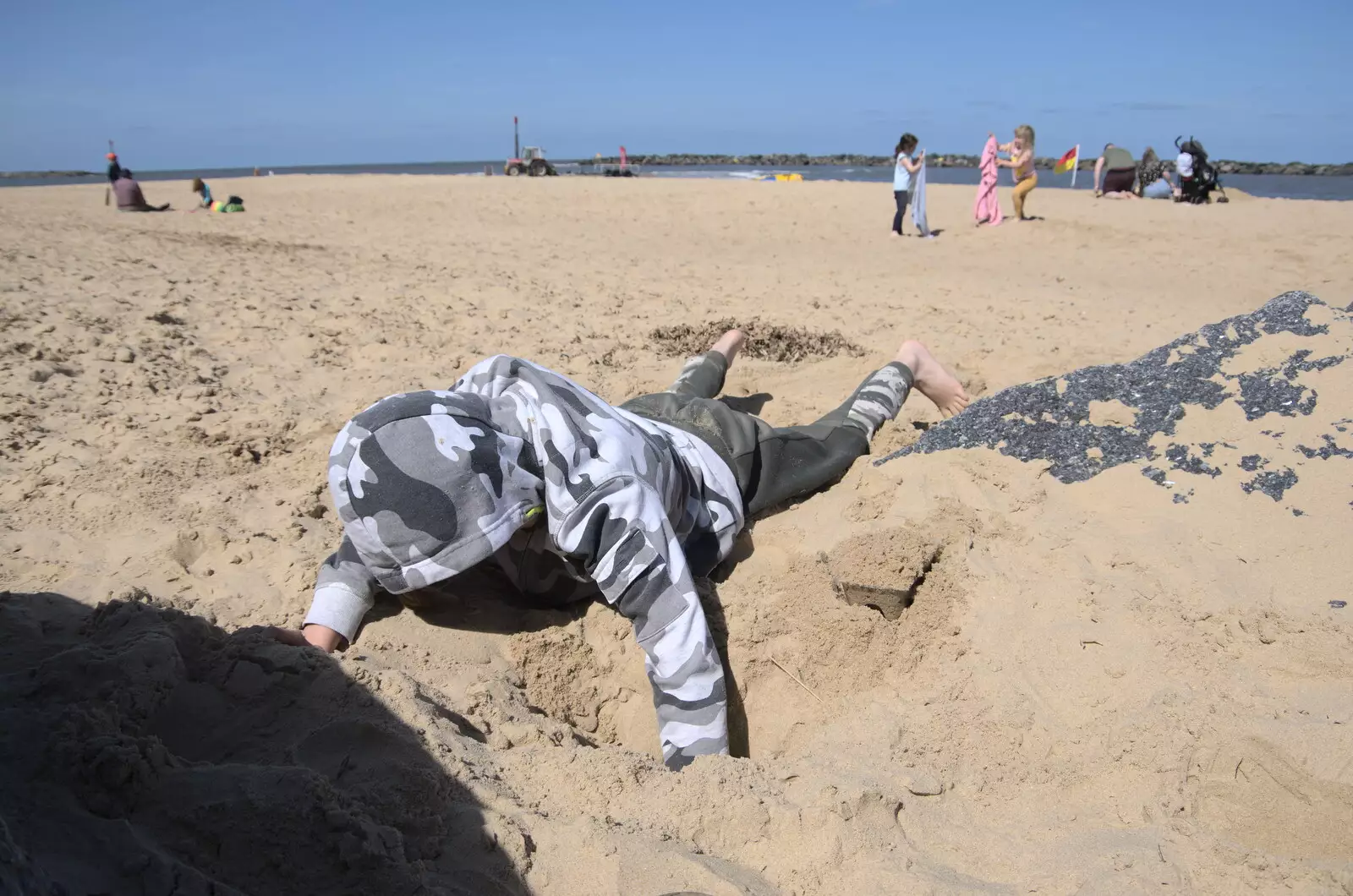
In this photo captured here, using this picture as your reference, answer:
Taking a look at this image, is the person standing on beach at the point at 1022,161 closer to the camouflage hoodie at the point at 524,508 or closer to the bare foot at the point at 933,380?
the bare foot at the point at 933,380

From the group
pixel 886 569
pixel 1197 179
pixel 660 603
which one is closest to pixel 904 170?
pixel 1197 179

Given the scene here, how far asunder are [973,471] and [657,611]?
129 centimetres

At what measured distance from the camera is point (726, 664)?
231cm

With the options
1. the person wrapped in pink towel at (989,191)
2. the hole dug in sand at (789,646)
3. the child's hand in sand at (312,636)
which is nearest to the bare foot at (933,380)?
the hole dug in sand at (789,646)

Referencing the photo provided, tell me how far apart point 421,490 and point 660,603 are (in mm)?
585

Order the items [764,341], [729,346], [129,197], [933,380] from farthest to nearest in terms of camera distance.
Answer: [129,197]
[764,341]
[729,346]
[933,380]

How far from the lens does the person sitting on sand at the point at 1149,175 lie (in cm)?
1448

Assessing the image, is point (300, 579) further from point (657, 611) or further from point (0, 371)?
point (0, 371)

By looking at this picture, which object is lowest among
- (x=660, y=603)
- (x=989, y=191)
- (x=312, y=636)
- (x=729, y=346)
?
(x=312, y=636)

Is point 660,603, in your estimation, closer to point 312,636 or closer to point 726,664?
point 726,664

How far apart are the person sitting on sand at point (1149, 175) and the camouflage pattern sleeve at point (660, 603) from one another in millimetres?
15442

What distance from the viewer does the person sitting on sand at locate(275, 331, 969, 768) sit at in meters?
1.83

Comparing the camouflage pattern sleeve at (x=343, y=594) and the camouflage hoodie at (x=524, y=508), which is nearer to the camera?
the camouflage hoodie at (x=524, y=508)

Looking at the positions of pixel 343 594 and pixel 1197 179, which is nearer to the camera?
pixel 343 594
